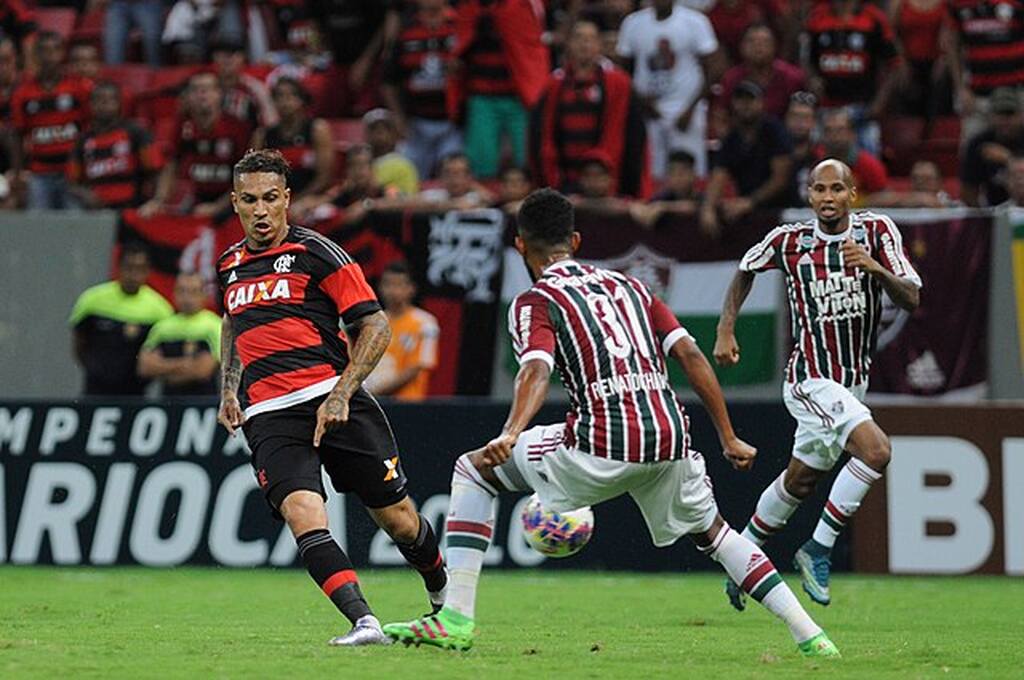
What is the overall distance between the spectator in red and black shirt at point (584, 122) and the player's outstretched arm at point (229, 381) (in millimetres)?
7375

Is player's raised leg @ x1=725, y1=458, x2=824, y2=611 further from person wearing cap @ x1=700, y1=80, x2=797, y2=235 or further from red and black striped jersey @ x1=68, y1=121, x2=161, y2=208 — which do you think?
red and black striped jersey @ x1=68, y1=121, x2=161, y2=208

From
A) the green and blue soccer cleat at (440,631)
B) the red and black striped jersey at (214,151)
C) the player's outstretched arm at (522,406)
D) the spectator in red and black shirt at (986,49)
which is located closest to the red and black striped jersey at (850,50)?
the spectator in red and black shirt at (986,49)

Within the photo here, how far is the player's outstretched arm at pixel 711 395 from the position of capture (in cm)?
783

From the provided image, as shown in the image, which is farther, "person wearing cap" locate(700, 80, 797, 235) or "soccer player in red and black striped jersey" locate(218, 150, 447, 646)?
"person wearing cap" locate(700, 80, 797, 235)

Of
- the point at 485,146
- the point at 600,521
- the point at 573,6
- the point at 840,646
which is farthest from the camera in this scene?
the point at 573,6

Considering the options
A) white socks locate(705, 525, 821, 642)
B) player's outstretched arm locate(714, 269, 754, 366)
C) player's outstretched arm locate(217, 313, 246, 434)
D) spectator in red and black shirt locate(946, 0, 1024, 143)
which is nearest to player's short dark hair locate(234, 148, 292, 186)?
player's outstretched arm locate(217, 313, 246, 434)

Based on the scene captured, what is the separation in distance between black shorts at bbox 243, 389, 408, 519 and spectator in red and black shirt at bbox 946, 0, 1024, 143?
978 cm

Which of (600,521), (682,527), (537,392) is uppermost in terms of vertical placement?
(537,392)

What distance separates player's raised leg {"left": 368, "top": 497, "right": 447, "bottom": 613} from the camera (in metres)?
8.73

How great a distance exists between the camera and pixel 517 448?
810 centimetres

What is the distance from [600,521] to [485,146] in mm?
4630

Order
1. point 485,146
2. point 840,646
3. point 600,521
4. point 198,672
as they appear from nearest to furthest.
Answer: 1. point 198,672
2. point 840,646
3. point 600,521
4. point 485,146

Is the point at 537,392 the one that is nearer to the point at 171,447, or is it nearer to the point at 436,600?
the point at 436,600

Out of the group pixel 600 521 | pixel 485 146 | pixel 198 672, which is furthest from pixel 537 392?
pixel 485 146
